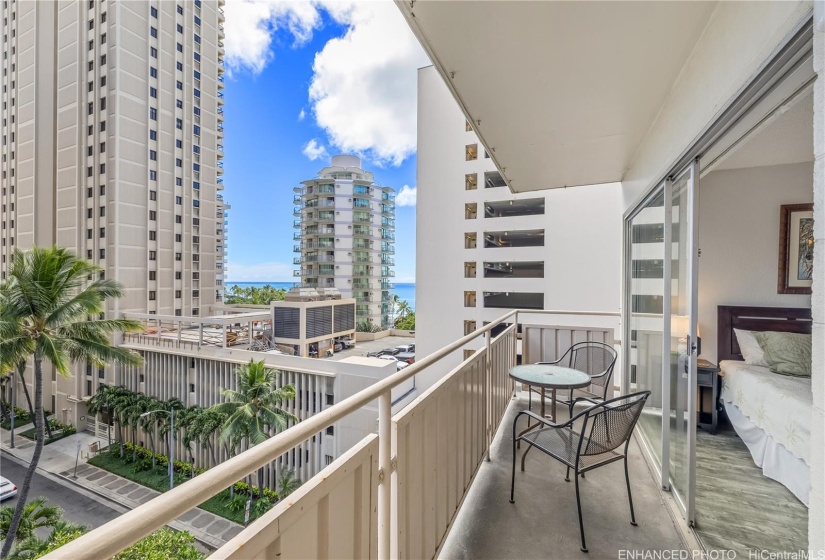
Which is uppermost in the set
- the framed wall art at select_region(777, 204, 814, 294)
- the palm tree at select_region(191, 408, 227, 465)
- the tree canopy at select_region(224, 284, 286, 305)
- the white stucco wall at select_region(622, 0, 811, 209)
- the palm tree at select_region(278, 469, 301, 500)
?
the white stucco wall at select_region(622, 0, 811, 209)

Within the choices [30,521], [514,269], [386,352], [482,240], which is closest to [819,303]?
[514,269]

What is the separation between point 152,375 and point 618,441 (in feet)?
57.1

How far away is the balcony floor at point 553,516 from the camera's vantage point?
155 centimetres

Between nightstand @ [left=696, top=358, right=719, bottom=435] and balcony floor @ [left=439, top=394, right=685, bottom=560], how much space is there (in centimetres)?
85

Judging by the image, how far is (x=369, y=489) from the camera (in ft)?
2.94

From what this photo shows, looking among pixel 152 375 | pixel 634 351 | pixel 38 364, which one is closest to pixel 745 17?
pixel 634 351

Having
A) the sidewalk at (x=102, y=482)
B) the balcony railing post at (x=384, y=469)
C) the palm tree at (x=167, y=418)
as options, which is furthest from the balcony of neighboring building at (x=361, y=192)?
the balcony railing post at (x=384, y=469)

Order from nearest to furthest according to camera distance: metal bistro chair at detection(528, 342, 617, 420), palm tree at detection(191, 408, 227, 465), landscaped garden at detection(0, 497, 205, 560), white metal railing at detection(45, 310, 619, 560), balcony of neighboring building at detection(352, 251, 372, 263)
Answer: white metal railing at detection(45, 310, 619, 560) → metal bistro chair at detection(528, 342, 617, 420) → landscaped garden at detection(0, 497, 205, 560) → palm tree at detection(191, 408, 227, 465) → balcony of neighboring building at detection(352, 251, 372, 263)

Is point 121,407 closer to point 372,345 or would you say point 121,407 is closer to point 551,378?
point 372,345

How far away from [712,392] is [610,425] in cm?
181

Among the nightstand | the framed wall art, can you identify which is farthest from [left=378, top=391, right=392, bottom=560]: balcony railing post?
the framed wall art

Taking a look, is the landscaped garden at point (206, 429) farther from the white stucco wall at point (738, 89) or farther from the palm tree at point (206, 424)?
the white stucco wall at point (738, 89)

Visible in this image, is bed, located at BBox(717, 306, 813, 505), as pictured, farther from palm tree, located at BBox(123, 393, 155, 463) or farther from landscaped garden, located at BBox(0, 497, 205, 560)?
palm tree, located at BBox(123, 393, 155, 463)

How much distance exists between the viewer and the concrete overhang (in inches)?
49.4
